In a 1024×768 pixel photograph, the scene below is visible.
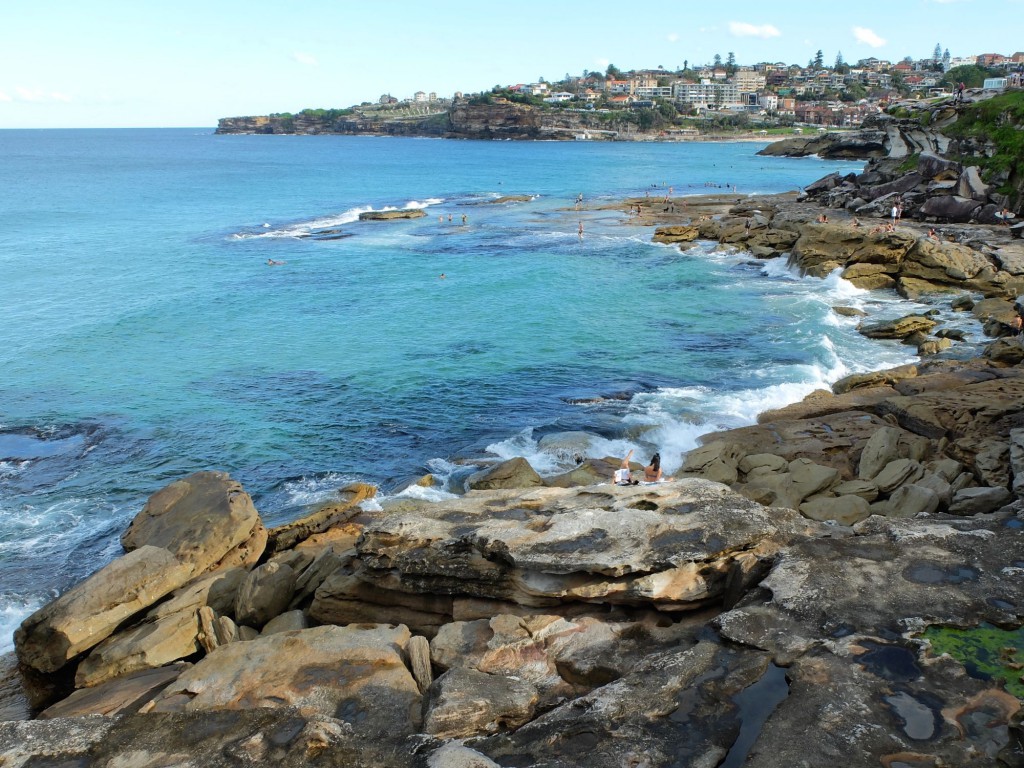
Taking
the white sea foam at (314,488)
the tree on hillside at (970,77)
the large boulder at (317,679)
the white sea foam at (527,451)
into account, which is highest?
the tree on hillside at (970,77)

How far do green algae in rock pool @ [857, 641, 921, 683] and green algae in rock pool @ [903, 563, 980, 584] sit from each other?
1.78 metres

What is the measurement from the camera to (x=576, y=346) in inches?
1380

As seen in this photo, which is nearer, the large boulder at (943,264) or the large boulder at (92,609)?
the large boulder at (92,609)

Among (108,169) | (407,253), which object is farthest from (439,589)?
(108,169)

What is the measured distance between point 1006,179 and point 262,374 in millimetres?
A: 51624

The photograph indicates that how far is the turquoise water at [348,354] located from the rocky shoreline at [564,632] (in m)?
4.33

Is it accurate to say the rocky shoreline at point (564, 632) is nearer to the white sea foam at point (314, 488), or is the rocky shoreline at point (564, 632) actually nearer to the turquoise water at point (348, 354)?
the white sea foam at point (314, 488)

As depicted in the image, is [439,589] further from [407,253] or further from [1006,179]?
[1006,179]

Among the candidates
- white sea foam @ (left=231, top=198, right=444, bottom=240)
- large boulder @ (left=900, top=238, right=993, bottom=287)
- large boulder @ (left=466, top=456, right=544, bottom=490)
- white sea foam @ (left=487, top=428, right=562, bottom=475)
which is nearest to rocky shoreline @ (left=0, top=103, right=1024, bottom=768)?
large boulder @ (left=466, top=456, right=544, bottom=490)

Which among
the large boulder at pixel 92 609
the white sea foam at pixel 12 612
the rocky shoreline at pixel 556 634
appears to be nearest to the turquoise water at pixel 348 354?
the white sea foam at pixel 12 612

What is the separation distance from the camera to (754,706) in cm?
909

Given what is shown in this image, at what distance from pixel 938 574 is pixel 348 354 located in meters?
26.9

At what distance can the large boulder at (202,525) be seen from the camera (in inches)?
678

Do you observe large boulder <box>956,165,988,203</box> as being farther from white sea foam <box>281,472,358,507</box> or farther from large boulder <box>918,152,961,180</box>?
white sea foam <box>281,472,358,507</box>
